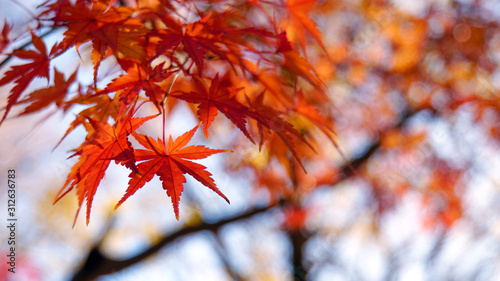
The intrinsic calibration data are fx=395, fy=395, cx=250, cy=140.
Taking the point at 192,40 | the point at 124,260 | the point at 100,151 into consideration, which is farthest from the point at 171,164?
→ the point at 124,260

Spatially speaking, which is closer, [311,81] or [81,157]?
[81,157]

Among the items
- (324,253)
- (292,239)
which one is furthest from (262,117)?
(324,253)

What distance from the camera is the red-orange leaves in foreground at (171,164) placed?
0.80m

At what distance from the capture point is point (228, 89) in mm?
900

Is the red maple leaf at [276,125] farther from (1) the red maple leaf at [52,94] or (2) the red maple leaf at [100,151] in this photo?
(1) the red maple leaf at [52,94]

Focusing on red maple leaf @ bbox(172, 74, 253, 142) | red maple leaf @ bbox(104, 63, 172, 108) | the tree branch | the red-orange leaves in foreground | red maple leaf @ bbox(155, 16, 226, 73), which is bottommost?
the tree branch

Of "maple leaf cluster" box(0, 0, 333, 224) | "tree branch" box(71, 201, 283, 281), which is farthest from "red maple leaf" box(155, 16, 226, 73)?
"tree branch" box(71, 201, 283, 281)

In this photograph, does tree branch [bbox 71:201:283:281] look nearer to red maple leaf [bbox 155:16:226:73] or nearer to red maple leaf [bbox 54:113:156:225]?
red maple leaf [bbox 54:113:156:225]

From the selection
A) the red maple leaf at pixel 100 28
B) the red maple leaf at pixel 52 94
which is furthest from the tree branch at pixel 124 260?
the red maple leaf at pixel 100 28

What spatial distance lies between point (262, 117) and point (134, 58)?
309 millimetres

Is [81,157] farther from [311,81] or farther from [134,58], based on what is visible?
[311,81]

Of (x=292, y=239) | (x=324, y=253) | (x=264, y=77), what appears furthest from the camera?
(x=324, y=253)

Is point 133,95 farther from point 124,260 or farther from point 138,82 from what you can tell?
point 124,260

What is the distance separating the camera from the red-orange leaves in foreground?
0.80 meters
